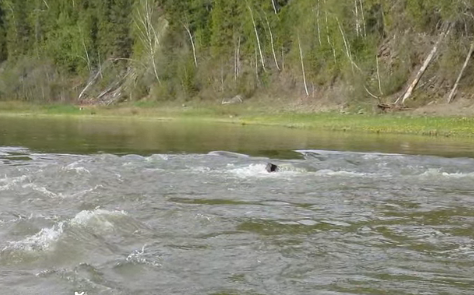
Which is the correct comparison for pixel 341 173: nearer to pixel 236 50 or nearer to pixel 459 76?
pixel 459 76

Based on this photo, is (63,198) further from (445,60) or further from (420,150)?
(445,60)

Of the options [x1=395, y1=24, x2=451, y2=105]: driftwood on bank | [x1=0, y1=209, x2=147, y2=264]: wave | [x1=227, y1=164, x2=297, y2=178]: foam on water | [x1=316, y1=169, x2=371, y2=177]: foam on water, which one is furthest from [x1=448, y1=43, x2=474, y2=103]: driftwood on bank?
[x1=0, y1=209, x2=147, y2=264]: wave

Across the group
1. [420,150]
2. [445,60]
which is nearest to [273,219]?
[420,150]

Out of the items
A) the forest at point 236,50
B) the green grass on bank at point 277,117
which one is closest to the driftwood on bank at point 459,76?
the forest at point 236,50

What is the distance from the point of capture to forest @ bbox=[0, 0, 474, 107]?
48.8m

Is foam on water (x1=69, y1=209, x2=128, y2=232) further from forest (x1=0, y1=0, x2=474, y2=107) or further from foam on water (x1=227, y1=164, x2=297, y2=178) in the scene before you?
forest (x1=0, y1=0, x2=474, y2=107)

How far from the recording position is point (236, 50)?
71688mm

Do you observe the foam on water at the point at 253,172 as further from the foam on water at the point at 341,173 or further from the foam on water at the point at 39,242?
the foam on water at the point at 39,242

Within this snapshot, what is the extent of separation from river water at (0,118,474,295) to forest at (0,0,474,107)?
26.8 meters

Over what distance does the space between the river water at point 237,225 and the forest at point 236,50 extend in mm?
26817

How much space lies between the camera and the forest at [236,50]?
4878 cm

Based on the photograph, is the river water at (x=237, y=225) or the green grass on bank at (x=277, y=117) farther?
the green grass on bank at (x=277, y=117)

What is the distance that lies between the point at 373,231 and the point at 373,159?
1170 cm

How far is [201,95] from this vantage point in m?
71.2
